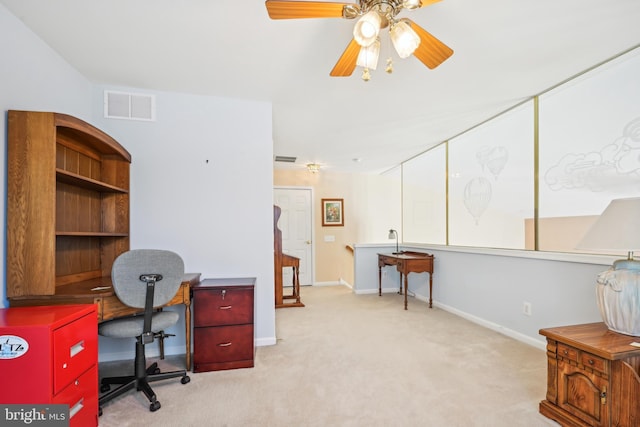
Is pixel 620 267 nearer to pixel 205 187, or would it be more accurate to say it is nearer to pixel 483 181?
pixel 483 181

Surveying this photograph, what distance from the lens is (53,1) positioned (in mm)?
1692

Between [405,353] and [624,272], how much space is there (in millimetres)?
1647

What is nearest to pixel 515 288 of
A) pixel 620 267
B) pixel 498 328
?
pixel 498 328

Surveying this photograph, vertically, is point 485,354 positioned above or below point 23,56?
below

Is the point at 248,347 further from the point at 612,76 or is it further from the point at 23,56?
the point at 612,76

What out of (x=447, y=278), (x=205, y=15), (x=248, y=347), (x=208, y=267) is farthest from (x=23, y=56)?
(x=447, y=278)

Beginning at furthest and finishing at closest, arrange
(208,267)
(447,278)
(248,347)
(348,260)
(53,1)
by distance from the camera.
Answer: (348,260), (447,278), (208,267), (248,347), (53,1)

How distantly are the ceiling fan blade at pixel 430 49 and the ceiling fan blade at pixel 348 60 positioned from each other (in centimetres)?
30

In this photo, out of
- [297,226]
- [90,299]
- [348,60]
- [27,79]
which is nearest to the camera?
[348,60]

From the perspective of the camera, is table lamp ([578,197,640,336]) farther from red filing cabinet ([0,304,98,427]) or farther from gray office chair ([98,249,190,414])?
red filing cabinet ([0,304,98,427])

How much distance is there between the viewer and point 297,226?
20.1 feet

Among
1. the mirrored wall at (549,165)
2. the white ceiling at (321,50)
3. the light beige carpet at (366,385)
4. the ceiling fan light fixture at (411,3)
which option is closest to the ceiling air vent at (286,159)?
the white ceiling at (321,50)
